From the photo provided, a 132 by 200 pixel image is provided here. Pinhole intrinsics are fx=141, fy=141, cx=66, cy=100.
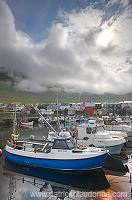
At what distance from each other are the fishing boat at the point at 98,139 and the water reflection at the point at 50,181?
15.3 feet

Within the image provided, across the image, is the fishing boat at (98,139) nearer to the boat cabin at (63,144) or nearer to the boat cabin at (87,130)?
the boat cabin at (87,130)

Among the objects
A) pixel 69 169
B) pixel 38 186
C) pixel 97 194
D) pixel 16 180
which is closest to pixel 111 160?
pixel 69 169

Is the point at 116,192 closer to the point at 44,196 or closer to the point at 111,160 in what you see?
the point at 44,196

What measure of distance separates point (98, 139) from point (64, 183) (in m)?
7.73

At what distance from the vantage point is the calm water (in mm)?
8883

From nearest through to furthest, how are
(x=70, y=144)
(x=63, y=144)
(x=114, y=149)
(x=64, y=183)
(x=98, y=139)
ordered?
1. (x=64, y=183)
2. (x=63, y=144)
3. (x=70, y=144)
4. (x=114, y=149)
5. (x=98, y=139)

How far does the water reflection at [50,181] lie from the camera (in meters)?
9.54

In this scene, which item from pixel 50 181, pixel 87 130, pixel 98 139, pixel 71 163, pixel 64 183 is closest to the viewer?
pixel 64 183

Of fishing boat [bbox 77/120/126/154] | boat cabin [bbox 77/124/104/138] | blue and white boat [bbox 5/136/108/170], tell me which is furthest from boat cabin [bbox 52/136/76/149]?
boat cabin [bbox 77/124/104/138]

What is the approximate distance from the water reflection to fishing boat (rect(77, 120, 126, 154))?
466 centimetres

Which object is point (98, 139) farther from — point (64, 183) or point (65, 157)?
point (64, 183)

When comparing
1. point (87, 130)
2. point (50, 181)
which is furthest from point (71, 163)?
point (87, 130)

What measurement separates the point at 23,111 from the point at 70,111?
28.1 metres

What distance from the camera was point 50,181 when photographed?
10992 millimetres
